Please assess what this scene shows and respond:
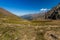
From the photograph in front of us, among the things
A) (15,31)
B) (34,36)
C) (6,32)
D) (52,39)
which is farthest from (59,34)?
(6,32)

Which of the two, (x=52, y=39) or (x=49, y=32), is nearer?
(x=52, y=39)

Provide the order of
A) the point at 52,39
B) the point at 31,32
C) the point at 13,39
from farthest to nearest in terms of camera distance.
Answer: the point at 31,32 < the point at 52,39 < the point at 13,39

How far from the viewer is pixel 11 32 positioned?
53.1 m

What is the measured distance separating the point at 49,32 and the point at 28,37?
434 inches

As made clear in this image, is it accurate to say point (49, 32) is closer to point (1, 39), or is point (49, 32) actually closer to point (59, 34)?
point (59, 34)

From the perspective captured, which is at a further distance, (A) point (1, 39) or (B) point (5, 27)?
(B) point (5, 27)

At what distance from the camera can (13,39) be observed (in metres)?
48.6

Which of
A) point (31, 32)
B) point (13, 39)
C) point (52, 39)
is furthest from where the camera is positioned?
point (31, 32)

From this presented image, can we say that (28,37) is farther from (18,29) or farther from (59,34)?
(59,34)

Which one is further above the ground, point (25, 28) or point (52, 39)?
point (25, 28)

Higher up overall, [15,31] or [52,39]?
[15,31]

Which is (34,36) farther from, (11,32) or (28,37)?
(11,32)

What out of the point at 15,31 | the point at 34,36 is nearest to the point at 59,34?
the point at 34,36

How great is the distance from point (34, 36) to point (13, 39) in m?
9.83
